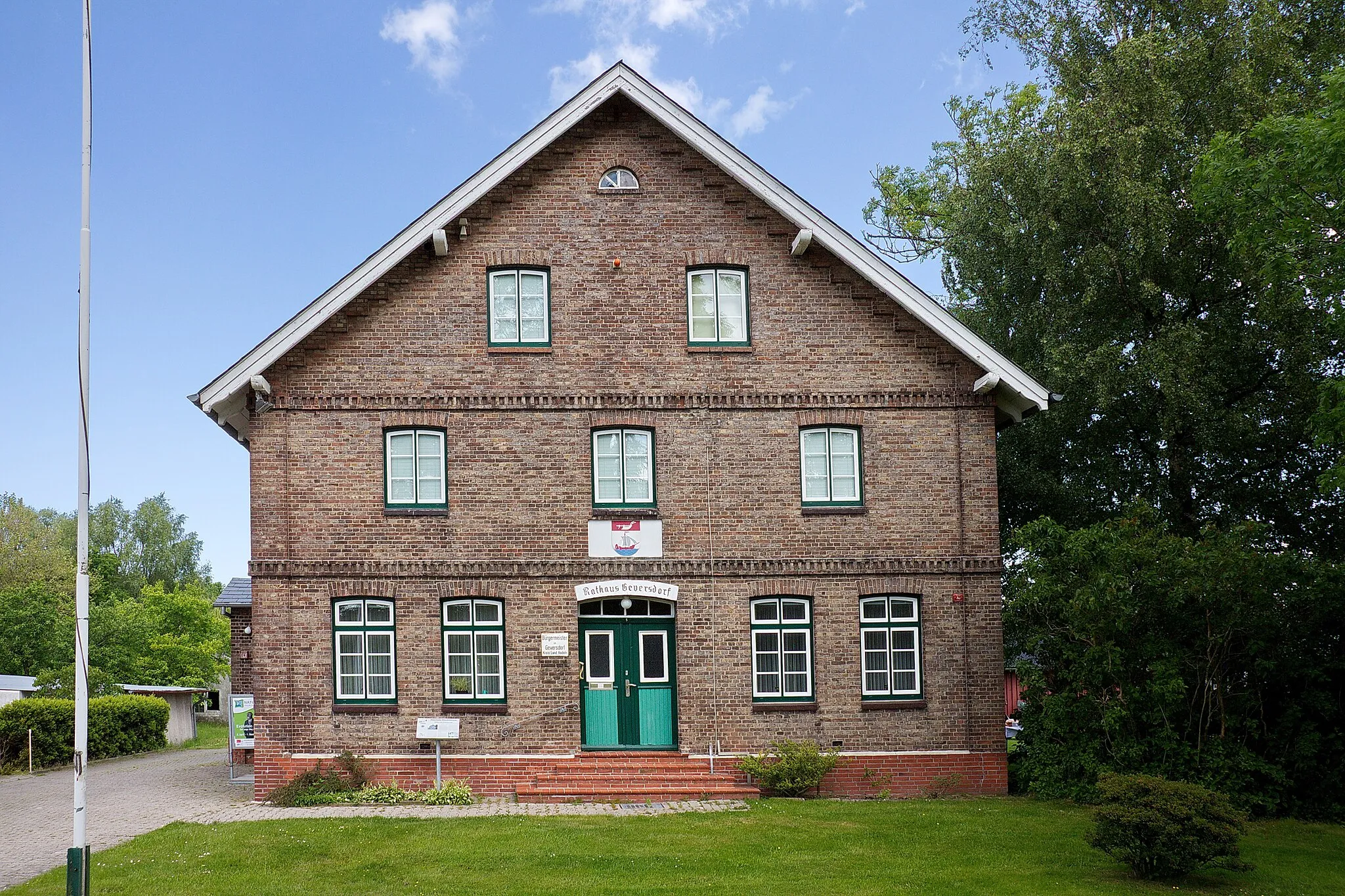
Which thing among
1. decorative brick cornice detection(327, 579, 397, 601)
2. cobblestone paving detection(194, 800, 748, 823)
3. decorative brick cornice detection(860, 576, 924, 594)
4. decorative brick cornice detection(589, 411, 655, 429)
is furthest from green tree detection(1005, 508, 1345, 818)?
decorative brick cornice detection(327, 579, 397, 601)

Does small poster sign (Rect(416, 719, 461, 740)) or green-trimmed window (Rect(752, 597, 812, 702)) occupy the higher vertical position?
green-trimmed window (Rect(752, 597, 812, 702))

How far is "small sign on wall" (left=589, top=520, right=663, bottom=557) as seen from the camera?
771 inches

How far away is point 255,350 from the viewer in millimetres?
18969

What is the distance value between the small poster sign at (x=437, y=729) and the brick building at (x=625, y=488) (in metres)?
0.41

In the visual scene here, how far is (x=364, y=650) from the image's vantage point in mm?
19234

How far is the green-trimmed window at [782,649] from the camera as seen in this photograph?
64.0 feet

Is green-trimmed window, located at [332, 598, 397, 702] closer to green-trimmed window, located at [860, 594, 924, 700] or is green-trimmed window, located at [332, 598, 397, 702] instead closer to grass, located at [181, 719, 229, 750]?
green-trimmed window, located at [860, 594, 924, 700]

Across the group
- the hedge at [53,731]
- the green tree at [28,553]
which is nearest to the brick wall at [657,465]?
the hedge at [53,731]

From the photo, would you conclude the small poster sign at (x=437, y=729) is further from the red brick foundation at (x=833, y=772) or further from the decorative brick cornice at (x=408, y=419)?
the decorative brick cornice at (x=408, y=419)

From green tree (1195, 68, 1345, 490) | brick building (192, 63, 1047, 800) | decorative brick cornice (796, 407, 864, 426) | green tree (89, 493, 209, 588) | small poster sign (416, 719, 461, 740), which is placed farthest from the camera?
green tree (89, 493, 209, 588)

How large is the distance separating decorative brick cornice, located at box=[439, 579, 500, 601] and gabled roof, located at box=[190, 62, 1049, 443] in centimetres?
432

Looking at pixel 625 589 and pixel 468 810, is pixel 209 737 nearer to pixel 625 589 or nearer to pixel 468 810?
pixel 625 589

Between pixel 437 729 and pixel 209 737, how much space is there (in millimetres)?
30960

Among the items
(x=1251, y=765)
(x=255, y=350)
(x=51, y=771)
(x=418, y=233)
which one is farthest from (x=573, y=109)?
(x=51, y=771)
